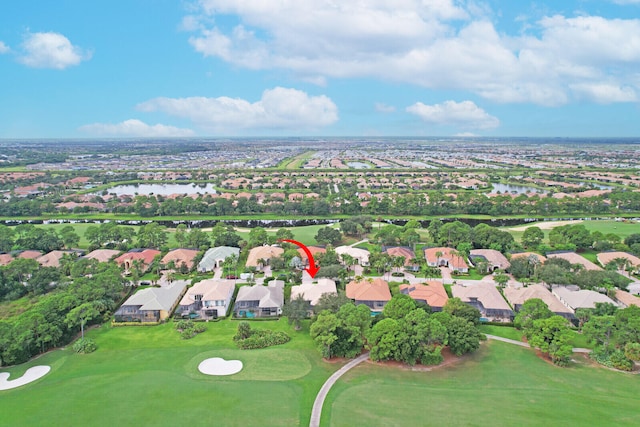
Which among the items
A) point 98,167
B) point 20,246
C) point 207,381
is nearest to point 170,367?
point 207,381

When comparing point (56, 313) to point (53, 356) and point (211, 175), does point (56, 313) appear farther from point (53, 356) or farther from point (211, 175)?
point (211, 175)

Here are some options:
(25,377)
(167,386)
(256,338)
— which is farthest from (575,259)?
(25,377)

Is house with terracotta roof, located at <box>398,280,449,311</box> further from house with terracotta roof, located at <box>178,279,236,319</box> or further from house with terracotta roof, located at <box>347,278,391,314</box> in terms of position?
house with terracotta roof, located at <box>178,279,236,319</box>

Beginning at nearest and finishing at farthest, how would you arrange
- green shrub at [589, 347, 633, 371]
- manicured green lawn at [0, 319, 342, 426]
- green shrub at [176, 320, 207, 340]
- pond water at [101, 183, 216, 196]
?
manicured green lawn at [0, 319, 342, 426], green shrub at [589, 347, 633, 371], green shrub at [176, 320, 207, 340], pond water at [101, 183, 216, 196]

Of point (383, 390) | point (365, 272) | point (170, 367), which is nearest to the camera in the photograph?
point (383, 390)

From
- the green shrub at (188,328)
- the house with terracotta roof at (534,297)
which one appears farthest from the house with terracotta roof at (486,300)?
the green shrub at (188,328)

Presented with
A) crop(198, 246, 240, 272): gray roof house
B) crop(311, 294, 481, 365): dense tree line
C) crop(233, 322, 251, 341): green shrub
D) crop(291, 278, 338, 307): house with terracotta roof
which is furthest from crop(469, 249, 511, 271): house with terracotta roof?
crop(198, 246, 240, 272): gray roof house
